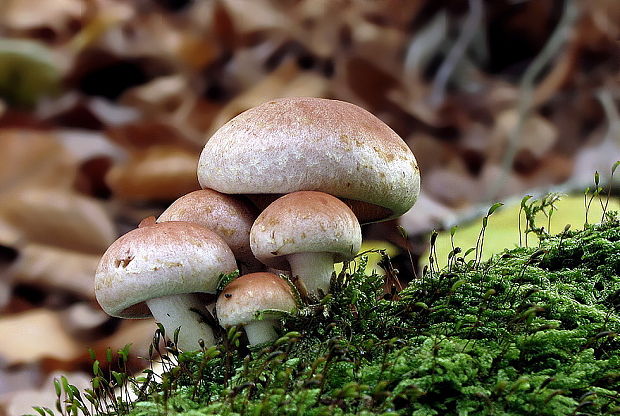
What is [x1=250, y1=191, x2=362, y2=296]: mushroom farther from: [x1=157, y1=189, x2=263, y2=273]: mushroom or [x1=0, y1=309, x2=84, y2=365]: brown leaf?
[x1=0, y1=309, x2=84, y2=365]: brown leaf

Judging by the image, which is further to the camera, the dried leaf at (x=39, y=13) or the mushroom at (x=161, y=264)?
the dried leaf at (x=39, y=13)

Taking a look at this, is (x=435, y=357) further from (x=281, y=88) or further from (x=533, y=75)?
(x=533, y=75)

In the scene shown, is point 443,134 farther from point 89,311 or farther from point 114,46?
point 89,311

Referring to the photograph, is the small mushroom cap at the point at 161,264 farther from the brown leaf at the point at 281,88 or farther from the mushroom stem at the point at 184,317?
the brown leaf at the point at 281,88

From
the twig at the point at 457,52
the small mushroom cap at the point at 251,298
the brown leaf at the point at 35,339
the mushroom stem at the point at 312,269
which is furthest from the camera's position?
the twig at the point at 457,52

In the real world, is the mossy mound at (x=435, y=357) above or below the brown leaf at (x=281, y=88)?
below

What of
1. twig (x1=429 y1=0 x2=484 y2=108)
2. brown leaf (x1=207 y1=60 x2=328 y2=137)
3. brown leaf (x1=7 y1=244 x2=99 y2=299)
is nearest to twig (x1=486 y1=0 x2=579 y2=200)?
twig (x1=429 y1=0 x2=484 y2=108)

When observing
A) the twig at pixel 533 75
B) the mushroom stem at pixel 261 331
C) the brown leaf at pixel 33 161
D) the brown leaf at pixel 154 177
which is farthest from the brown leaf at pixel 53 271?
the twig at pixel 533 75

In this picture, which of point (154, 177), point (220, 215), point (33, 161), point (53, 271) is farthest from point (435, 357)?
point (33, 161)
